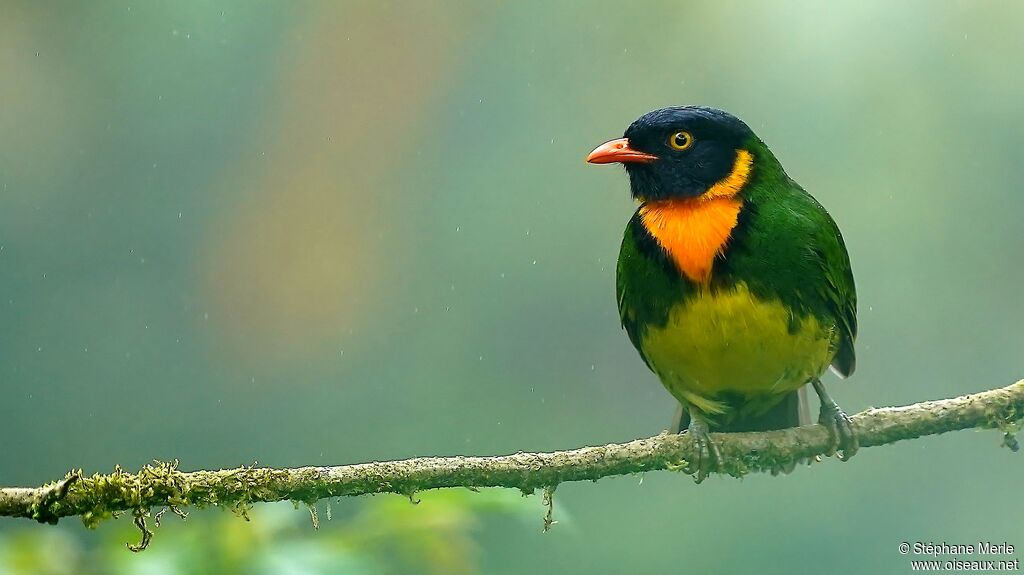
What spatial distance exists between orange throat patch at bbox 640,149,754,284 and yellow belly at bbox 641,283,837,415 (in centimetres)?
8

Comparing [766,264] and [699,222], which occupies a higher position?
[699,222]

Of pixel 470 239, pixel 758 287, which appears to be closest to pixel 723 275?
pixel 758 287

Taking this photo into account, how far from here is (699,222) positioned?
2818 millimetres

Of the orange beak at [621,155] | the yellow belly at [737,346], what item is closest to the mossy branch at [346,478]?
the yellow belly at [737,346]

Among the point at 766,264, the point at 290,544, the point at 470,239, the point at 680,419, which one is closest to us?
the point at 290,544

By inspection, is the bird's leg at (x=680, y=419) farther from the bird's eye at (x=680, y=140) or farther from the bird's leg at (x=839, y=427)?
the bird's eye at (x=680, y=140)

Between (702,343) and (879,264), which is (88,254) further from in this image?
Answer: (702,343)

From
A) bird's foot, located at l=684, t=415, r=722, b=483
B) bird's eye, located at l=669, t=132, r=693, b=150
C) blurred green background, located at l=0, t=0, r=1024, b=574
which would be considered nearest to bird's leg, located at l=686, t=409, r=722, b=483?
bird's foot, located at l=684, t=415, r=722, b=483

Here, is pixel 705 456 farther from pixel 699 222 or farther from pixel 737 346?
pixel 699 222

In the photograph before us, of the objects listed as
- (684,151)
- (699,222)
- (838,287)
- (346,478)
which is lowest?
(346,478)

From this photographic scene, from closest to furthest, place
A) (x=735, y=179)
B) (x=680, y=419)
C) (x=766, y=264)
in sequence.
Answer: (x=766, y=264), (x=735, y=179), (x=680, y=419)

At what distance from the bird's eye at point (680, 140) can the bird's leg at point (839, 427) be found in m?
0.67

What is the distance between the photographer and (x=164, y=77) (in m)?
12.5

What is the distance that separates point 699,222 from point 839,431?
0.57 metres
